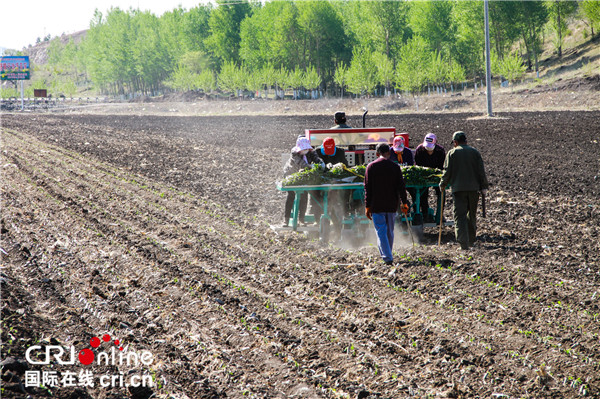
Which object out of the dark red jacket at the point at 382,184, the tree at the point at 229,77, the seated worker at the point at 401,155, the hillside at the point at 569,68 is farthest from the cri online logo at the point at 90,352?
the tree at the point at 229,77

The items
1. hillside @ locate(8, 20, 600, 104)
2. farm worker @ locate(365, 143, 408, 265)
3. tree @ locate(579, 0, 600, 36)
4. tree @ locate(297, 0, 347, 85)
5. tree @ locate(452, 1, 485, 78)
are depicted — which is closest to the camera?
farm worker @ locate(365, 143, 408, 265)

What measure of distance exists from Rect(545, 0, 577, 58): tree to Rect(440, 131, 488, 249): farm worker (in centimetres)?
6938

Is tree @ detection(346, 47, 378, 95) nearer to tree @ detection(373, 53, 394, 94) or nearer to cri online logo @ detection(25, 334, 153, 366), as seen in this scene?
tree @ detection(373, 53, 394, 94)

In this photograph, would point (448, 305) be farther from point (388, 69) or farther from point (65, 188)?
point (388, 69)

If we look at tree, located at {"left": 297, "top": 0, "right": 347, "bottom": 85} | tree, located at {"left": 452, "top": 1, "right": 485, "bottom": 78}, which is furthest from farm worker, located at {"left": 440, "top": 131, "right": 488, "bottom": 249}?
tree, located at {"left": 297, "top": 0, "right": 347, "bottom": 85}

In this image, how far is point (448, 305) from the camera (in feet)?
24.2

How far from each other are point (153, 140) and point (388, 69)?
154 ft

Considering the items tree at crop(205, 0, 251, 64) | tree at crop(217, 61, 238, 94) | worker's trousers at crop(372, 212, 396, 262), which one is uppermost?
tree at crop(205, 0, 251, 64)

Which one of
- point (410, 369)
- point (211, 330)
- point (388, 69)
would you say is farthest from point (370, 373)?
point (388, 69)

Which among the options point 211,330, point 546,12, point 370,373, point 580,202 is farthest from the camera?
point 546,12

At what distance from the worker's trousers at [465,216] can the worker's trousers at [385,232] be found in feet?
4.38

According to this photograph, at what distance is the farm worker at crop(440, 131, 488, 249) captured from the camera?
9938mm

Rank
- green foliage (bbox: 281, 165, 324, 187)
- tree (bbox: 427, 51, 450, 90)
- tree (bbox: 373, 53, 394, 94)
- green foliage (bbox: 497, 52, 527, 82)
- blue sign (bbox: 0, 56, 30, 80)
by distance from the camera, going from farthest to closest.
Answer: blue sign (bbox: 0, 56, 30, 80)
tree (bbox: 373, 53, 394, 94)
tree (bbox: 427, 51, 450, 90)
green foliage (bbox: 497, 52, 527, 82)
green foliage (bbox: 281, 165, 324, 187)

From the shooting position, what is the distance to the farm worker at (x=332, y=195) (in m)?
11.0
